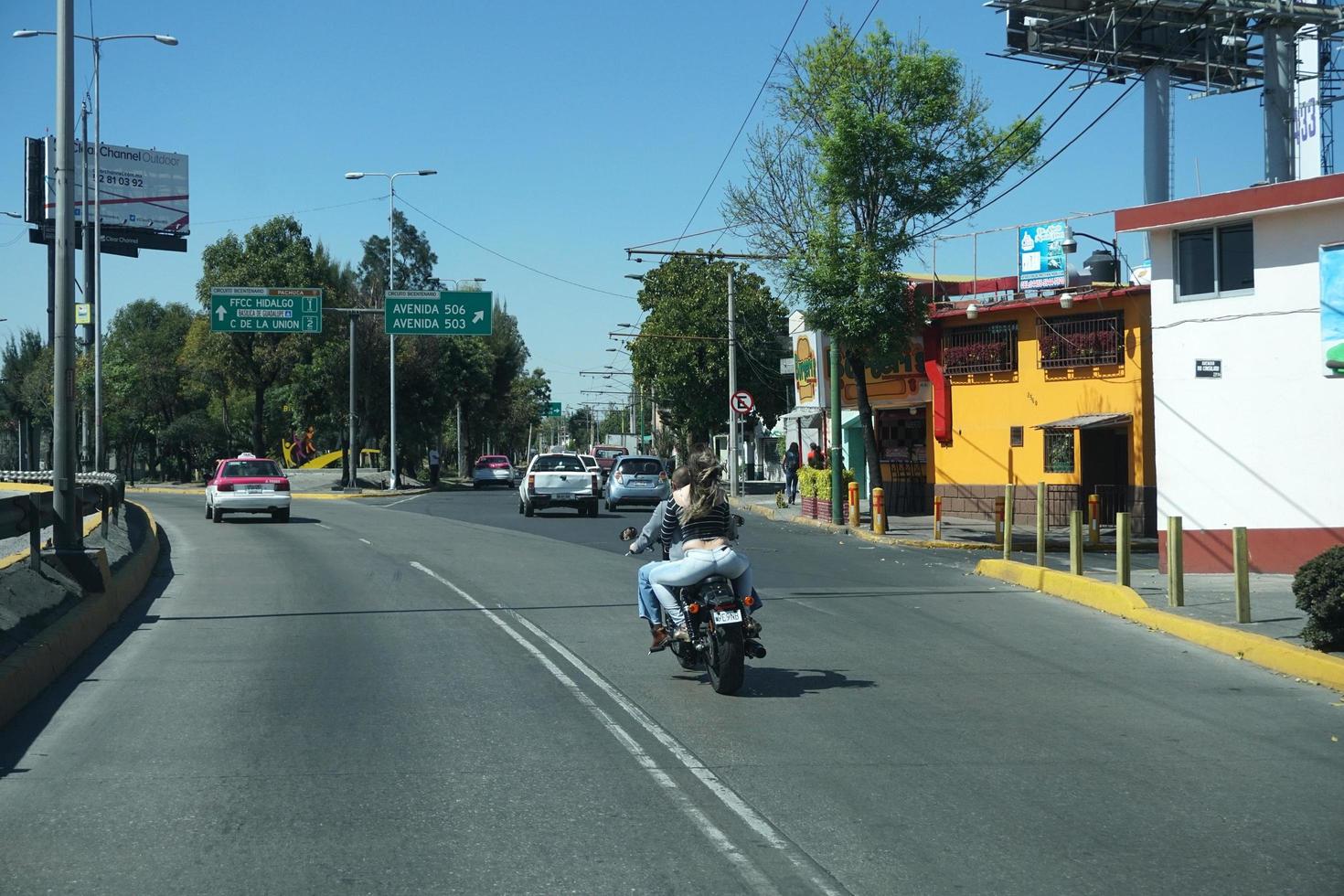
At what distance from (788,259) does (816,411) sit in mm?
13235

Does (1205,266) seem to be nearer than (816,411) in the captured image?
Yes

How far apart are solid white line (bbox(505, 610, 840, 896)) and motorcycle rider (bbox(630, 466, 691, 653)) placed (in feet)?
1.81

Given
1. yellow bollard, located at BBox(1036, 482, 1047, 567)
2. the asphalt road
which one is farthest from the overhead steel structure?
the asphalt road

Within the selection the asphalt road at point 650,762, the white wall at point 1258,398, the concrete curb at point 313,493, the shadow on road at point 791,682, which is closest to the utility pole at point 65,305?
the asphalt road at point 650,762

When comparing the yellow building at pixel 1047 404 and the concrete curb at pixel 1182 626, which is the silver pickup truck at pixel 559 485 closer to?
the yellow building at pixel 1047 404

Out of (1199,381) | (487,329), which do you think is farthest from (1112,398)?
(487,329)

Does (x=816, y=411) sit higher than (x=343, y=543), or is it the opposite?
(x=816, y=411)

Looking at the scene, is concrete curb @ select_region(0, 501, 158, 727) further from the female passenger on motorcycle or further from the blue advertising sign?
the blue advertising sign

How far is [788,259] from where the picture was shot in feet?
92.2

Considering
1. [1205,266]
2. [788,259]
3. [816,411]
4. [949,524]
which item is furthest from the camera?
[816,411]

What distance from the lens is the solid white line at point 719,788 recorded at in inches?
215

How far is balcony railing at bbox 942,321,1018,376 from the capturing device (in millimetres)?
31203

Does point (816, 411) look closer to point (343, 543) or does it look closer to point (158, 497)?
point (343, 543)

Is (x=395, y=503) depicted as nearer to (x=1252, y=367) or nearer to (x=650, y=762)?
(x=1252, y=367)
